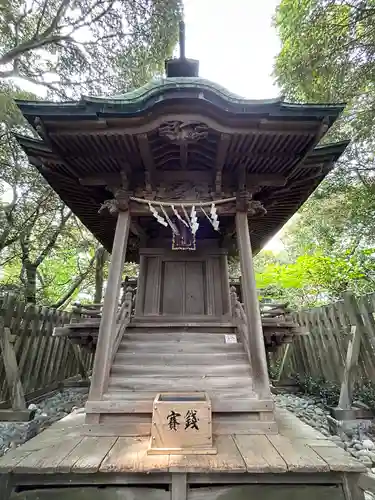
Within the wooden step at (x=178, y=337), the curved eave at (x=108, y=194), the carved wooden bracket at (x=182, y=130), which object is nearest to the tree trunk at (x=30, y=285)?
the curved eave at (x=108, y=194)

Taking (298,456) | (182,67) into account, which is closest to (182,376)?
(298,456)

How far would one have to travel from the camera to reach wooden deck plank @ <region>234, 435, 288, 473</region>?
7.66 ft

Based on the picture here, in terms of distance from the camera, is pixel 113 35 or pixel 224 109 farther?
pixel 113 35

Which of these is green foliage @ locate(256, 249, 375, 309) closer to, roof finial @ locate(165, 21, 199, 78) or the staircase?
the staircase

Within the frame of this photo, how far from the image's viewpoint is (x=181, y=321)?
5.52 m

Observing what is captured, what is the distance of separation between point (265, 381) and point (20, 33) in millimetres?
12066

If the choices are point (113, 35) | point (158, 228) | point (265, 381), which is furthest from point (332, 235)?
point (113, 35)

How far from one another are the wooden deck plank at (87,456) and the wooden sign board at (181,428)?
1.58 feet

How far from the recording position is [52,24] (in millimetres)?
8289

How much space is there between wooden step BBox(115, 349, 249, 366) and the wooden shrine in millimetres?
18

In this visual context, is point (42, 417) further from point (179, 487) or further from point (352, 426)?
point (352, 426)

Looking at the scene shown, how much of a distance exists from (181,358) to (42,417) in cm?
304

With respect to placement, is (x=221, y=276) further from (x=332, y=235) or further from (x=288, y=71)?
(x=332, y=235)

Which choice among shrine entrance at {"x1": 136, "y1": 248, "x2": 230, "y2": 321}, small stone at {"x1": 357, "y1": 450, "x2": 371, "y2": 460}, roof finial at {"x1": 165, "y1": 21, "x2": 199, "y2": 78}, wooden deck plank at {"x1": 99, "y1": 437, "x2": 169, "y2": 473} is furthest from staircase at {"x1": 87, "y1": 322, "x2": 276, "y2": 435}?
A: roof finial at {"x1": 165, "y1": 21, "x2": 199, "y2": 78}
